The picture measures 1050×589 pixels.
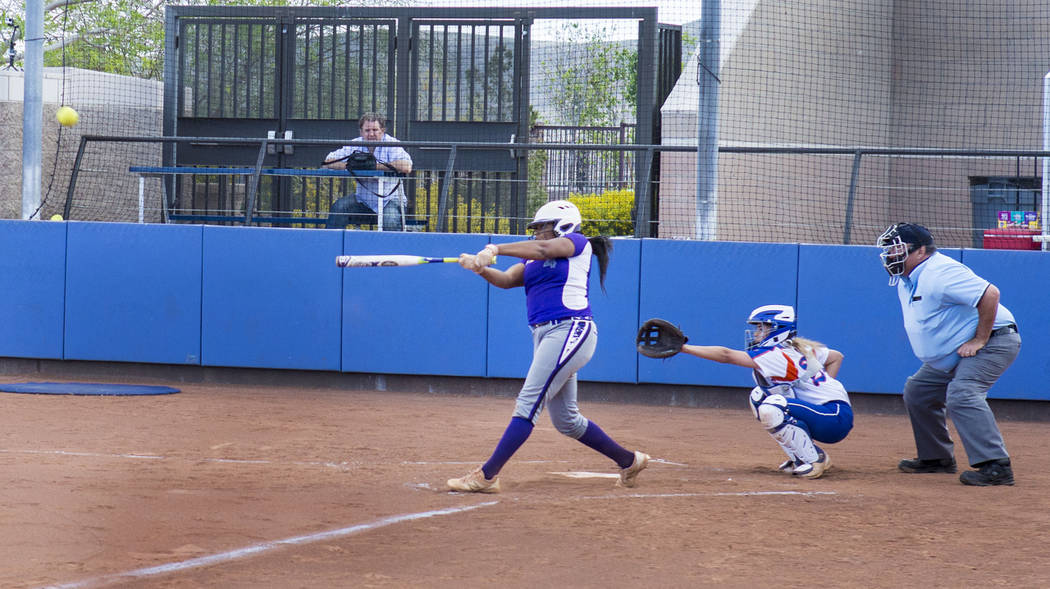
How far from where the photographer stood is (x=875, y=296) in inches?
442

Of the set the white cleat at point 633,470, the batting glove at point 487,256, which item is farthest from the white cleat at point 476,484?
the batting glove at point 487,256

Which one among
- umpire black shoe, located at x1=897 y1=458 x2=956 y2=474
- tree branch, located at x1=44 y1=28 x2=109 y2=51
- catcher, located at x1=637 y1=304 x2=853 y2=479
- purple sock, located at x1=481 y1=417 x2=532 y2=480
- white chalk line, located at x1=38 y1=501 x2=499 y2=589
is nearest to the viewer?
white chalk line, located at x1=38 y1=501 x2=499 y2=589

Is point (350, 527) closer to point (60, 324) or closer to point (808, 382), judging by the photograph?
point (808, 382)

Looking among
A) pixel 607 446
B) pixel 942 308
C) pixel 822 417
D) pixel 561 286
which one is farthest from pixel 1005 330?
pixel 561 286

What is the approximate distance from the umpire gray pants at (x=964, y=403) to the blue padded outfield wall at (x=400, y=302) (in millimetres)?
3601

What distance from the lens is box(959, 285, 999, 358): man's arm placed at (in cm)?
707

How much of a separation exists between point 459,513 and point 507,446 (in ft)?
2.24

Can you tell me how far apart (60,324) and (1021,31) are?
1398 centimetres

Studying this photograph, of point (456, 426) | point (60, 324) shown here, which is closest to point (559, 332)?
point (456, 426)

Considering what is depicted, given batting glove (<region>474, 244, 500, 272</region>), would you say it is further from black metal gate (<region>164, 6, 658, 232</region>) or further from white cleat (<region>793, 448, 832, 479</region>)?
black metal gate (<region>164, 6, 658, 232</region>)

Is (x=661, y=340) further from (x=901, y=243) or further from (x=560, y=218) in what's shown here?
(x=901, y=243)

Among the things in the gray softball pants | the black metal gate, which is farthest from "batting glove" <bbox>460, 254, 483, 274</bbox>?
the black metal gate

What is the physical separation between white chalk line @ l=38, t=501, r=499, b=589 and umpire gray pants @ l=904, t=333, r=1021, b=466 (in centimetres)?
327

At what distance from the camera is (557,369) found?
6.39 m
